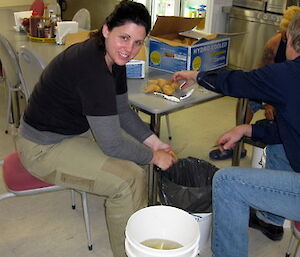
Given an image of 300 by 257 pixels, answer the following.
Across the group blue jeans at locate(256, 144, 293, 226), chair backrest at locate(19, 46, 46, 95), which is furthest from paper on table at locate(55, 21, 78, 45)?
blue jeans at locate(256, 144, 293, 226)

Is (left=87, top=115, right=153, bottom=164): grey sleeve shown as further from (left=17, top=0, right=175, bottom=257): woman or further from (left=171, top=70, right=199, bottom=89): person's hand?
(left=171, top=70, right=199, bottom=89): person's hand

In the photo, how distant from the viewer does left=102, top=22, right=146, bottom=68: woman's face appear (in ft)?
4.84

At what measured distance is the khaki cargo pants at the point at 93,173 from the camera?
154 cm

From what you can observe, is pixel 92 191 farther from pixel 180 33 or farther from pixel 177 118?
pixel 177 118

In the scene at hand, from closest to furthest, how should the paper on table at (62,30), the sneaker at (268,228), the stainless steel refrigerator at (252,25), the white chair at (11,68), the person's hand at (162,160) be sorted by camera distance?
1. the person's hand at (162,160)
2. the sneaker at (268,228)
3. the white chair at (11,68)
4. the paper on table at (62,30)
5. the stainless steel refrigerator at (252,25)

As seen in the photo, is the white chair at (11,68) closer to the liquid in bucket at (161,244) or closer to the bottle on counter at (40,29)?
the bottle on counter at (40,29)

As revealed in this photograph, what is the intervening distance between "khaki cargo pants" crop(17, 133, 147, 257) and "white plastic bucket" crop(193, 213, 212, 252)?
0.29 m

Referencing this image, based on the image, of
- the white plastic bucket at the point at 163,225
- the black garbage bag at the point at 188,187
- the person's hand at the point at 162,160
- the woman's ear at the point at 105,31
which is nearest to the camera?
the white plastic bucket at the point at 163,225

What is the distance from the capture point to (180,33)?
2359mm

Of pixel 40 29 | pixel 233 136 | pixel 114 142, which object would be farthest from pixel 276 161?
pixel 40 29

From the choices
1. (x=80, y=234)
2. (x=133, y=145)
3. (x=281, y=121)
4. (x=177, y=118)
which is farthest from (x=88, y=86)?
(x=177, y=118)

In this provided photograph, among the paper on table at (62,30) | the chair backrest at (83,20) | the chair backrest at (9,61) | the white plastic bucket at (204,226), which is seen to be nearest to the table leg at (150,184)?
the white plastic bucket at (204,226)

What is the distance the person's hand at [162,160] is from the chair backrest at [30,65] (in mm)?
682

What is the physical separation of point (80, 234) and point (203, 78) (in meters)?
0.99
